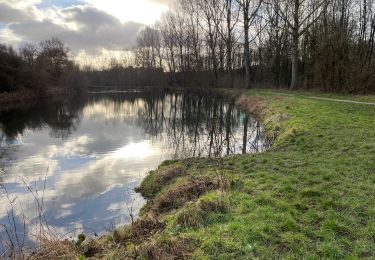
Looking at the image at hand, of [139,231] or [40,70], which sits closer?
[139,231]

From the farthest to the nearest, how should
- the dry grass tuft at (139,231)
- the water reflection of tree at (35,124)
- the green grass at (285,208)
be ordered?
the water reflection of tree at (35,124) < the dry grass tuft at (139,231) < the green grass at (285,208)

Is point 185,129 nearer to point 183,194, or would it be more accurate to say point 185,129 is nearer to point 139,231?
point 183,194


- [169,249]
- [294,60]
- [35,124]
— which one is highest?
[294,60]

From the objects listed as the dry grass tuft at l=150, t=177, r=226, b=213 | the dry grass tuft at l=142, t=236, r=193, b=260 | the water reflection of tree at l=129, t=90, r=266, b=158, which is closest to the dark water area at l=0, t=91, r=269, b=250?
the water reflection of tree at l=129, t=90, r=266, b=158

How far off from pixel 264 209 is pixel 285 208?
411 mm

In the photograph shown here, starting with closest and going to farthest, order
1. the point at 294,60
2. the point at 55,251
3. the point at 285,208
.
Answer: the point at 55,251
the point at 285,208
the point at 294,60

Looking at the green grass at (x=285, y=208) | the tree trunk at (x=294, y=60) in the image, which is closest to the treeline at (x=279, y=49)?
the tree trunk at (x=294, y=60)

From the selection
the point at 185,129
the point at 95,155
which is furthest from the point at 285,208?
the point at 185,129

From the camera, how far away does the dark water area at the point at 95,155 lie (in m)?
9.22

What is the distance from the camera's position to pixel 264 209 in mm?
6289

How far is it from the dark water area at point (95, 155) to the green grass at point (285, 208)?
4.92 feet

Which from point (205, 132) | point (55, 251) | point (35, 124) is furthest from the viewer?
point (35, 124)

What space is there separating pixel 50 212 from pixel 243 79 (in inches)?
1719

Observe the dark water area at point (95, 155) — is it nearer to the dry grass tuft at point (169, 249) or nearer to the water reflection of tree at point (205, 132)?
A: the water reflection of tree at point (205, 132)
